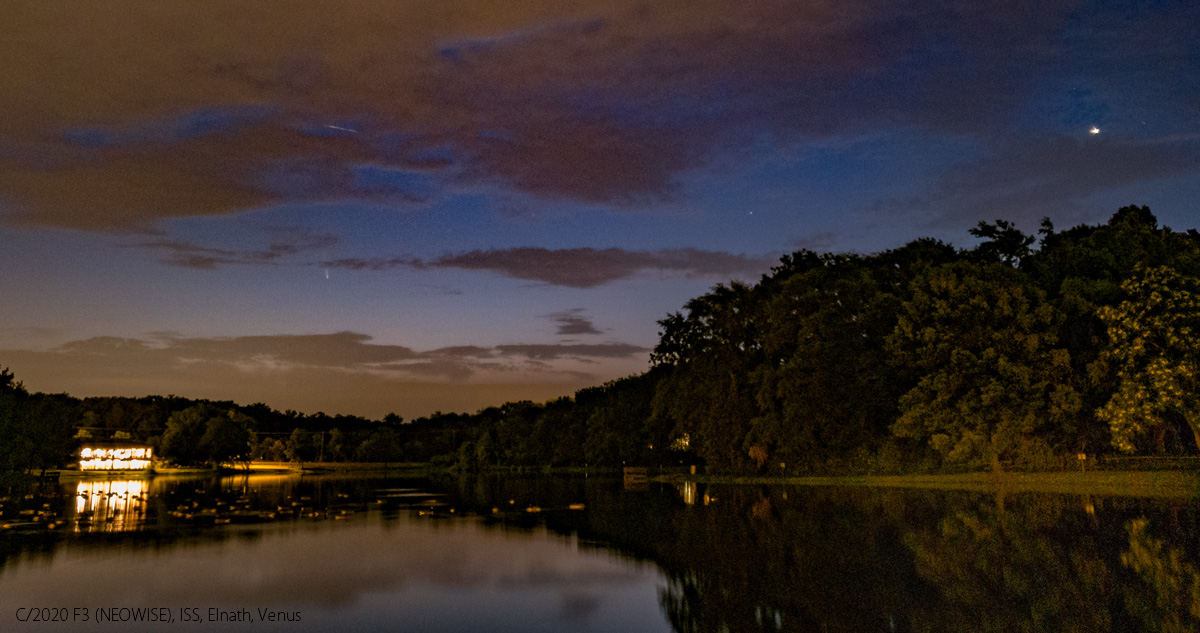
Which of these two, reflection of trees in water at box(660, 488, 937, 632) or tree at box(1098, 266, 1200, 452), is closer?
reflection of trees in water at box(660, 488, 937, 632)

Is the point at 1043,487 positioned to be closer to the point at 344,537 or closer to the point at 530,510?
the point at 530,510

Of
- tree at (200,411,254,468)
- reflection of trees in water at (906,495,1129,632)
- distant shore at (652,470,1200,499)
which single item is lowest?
reflection of trees in water at (906,495,1129,632)

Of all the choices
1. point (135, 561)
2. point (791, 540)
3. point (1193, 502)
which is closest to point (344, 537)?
point (135, 561)

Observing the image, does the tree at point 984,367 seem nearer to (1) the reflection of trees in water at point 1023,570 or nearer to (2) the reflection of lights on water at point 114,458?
(1) the reflection of trees in water at point 1023,570

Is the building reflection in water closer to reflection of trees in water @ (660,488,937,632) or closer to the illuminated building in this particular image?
reflection of trees in water @ (660,488,937,632)

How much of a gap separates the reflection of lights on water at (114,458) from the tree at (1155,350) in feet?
398

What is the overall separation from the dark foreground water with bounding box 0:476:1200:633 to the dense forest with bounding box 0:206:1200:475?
29.2 ft

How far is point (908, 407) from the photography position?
174 feet

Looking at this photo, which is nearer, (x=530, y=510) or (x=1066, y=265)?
(x=530, y=510)

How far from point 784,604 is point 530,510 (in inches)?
1176

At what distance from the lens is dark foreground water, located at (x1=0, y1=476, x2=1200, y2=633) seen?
16.2 m

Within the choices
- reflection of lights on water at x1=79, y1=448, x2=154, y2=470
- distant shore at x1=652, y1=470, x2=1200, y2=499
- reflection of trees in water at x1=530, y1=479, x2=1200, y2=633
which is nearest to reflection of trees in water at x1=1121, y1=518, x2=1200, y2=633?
reflection of trees in water at x1=530, y1=479, x2=1200, y2=633

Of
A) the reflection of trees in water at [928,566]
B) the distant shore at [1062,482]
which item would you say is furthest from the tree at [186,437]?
the reflection of trees in water at [928,566]

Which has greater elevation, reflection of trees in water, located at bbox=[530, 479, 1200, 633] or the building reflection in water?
reflection of trees in water, located at bbox=[530, 479, 1200, 633]
